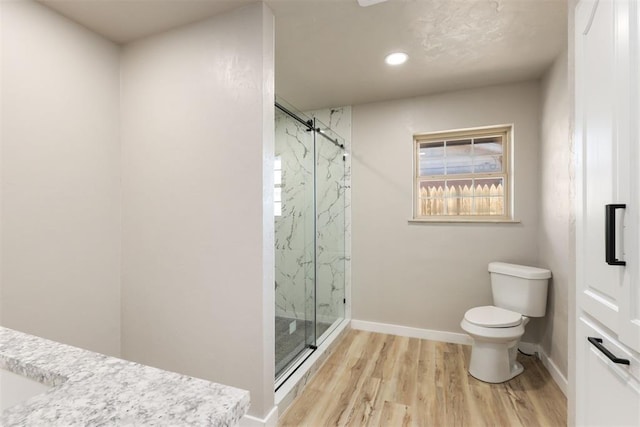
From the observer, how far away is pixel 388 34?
200 cm

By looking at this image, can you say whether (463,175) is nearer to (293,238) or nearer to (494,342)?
(494,342)

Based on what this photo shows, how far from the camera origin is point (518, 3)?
5.65 feet

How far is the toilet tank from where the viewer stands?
7.74 feet

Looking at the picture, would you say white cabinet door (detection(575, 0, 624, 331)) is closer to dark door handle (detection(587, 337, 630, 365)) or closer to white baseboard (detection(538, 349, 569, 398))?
dark door handle (detection(587, 337, 630, 365))

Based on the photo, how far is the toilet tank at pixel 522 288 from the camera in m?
2.36

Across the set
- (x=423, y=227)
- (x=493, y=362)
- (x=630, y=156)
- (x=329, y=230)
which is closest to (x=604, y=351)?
(x=630, y=156)

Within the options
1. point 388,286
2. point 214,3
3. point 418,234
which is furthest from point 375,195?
point 214,3

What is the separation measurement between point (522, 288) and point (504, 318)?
Answer: 13.3 inches

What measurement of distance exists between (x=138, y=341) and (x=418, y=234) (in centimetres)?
248

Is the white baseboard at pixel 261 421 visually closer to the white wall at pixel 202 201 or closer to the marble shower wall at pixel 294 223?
the white wall at pixel 202 201

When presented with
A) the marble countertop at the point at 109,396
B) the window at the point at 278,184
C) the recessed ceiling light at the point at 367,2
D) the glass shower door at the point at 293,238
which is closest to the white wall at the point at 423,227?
the glass shower door at the point at 293,238

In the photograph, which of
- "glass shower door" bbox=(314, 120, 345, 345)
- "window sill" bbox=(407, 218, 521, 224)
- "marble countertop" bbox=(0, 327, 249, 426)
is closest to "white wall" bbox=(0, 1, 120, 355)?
"marble countertop" bbox=(0, 327, 249, 426)

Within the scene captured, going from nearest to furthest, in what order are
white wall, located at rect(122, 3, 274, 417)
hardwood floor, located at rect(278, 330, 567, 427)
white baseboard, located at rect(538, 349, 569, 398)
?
white wall, located at rect(122, 3, 274, 417)
hardwood floor, located at rect(278, 330, 567, 427)
white baseboard, located at rect(538, 349, 569, 398)

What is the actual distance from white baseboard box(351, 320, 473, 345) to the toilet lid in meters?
0.57
